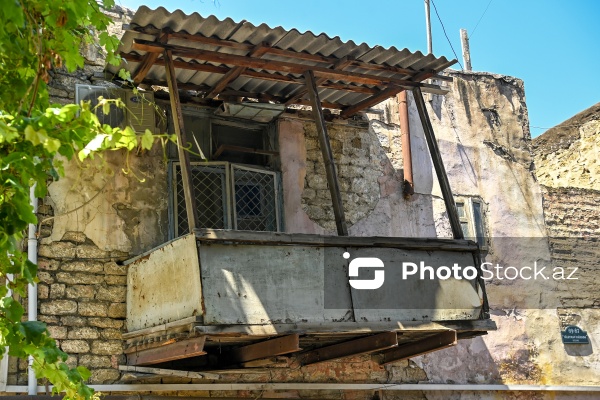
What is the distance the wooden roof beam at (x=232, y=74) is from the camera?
7832 millimetres

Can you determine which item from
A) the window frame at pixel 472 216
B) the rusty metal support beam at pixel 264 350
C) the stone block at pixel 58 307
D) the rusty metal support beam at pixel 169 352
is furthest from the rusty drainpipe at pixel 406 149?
the stone block at pixel 58 307

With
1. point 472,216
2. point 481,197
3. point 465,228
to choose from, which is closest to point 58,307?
point 465,228

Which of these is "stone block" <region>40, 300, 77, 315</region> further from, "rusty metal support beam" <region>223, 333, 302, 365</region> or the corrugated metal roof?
the corrugated metal roof

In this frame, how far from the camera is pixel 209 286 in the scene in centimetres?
709

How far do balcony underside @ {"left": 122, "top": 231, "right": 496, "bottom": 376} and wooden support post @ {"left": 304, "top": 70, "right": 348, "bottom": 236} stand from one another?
0.79 ft

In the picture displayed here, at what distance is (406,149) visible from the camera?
1008 centimetres

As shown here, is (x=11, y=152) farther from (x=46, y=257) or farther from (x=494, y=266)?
(x=494, y=266)

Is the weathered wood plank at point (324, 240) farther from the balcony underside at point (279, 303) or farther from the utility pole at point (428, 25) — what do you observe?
the utility pole at point (428, 25)

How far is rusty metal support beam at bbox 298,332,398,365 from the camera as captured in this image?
770 centimetres

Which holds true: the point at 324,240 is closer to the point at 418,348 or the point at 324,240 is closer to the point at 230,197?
the point at 230,197

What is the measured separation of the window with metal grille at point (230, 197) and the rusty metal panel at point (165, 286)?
0.73 m

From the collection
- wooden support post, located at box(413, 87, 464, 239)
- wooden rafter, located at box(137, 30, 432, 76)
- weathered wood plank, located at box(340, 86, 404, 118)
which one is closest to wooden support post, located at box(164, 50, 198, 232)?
wooden rafter, located at box(137, 30, 432, 76)

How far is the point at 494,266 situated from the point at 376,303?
3.05 metres

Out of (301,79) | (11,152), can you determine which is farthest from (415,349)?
(11,152)
